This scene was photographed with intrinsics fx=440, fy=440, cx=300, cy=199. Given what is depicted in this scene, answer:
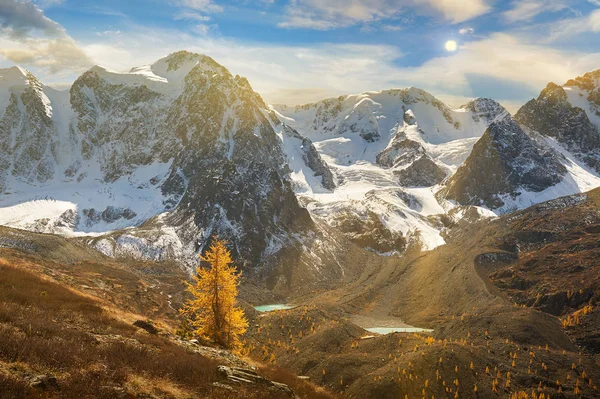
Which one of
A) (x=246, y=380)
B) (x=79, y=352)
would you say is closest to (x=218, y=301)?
(x=246, y=380)

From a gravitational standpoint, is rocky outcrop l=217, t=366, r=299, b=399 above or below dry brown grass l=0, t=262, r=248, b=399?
below

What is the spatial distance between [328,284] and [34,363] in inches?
6466

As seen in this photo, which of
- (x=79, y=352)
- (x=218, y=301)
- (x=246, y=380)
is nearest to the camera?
(x=79, y=352)

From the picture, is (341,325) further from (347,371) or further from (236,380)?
(236,380)

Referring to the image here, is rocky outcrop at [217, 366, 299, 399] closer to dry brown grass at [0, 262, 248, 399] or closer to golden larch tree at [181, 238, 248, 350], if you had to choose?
dry brown grass at [0, 262, 248, 399]

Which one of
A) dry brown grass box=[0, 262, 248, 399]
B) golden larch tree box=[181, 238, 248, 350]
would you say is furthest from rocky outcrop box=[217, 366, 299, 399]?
golden larch tree box=[181, 238, 248, 350]

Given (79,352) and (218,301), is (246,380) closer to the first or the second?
(79,352)

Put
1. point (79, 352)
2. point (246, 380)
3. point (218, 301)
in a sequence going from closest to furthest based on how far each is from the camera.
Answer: point (79, 352)
point (246, 380)
point (218, 301)

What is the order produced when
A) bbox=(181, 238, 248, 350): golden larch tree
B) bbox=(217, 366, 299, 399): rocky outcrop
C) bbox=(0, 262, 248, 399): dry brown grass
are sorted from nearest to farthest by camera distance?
bbox=(0, 262, 248, 399): dry brown grass → bbox=(217, 366, 299, 399): rocky outcrop → bbox=(181, 238, 248, 350): golden larch tree

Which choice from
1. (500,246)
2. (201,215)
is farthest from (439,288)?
(201,215)

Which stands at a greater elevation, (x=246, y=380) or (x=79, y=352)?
(x=79, y=352)

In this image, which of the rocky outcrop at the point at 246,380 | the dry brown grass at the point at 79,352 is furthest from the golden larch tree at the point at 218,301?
the rocky outcrop at the point at 246,380

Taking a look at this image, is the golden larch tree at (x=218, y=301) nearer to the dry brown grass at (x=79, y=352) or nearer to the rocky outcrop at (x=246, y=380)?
the dry brown grass at (x=79, y=352)

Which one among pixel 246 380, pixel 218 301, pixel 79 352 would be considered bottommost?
pixel 218 301
